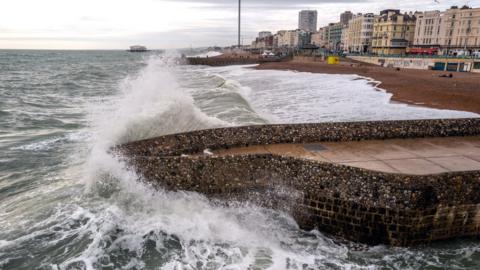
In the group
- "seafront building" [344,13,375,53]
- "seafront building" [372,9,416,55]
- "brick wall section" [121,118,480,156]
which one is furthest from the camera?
"seafront building" [344,13,375,53]

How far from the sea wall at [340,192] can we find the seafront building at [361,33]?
103 meters

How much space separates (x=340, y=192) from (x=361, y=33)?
366ft

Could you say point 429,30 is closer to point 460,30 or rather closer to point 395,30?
point 460,30

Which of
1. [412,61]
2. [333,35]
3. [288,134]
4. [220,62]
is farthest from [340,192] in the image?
[333,35]

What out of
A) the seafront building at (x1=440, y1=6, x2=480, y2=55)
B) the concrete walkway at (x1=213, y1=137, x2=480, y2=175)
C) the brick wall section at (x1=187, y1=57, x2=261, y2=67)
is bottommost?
the brick wall section at (x1=187, y1=57, x2=261, y2=67)

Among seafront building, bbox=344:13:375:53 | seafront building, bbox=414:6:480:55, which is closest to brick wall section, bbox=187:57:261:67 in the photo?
seafront building, bbox=414:6:480:55

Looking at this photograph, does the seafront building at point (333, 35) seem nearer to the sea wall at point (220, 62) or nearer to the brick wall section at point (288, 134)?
the sea wall at point (220, 62)

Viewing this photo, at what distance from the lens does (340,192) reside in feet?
24.4

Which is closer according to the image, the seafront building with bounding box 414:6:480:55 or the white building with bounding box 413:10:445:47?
the seafront building with bounding box 414:6:480:55

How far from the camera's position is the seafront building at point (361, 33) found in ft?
347

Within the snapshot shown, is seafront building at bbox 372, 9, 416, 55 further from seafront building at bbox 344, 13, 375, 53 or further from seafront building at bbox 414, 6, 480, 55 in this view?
seafront building at bbox 344, 13, 375, 53

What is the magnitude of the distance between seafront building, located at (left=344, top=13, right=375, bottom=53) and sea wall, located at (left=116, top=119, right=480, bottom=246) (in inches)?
4074

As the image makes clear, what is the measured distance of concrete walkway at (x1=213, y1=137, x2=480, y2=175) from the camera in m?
8.24

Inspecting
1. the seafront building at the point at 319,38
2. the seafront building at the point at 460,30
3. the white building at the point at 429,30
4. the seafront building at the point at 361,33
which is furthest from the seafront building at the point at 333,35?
the seafront building at the point at 460,30
